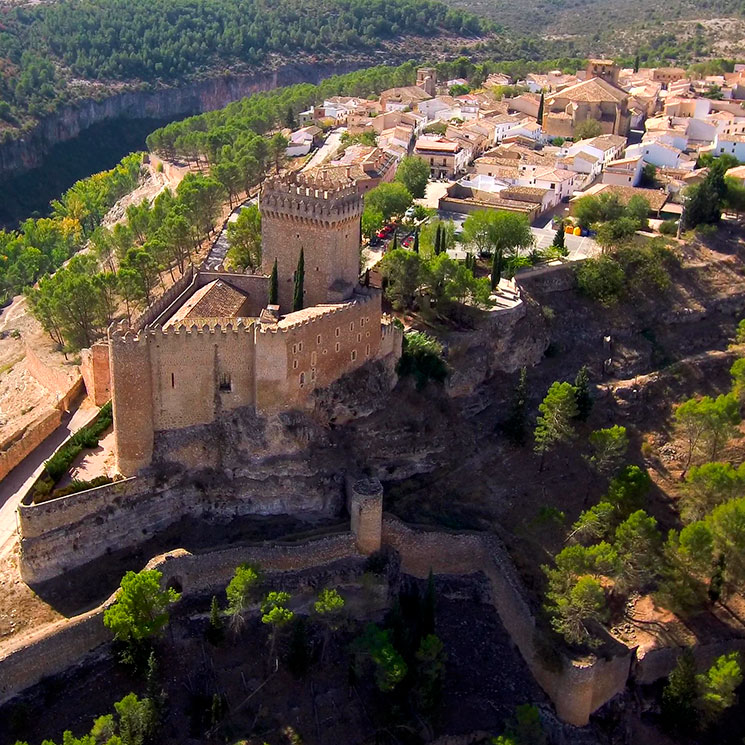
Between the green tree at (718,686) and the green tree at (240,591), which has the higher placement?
the green tree at (240,591)

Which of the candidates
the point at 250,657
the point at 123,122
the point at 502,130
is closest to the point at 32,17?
the point at 123,122

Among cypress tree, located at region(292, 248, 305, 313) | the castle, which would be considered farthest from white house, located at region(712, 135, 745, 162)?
cypress tree, located at region(292, 248, 305, 313)

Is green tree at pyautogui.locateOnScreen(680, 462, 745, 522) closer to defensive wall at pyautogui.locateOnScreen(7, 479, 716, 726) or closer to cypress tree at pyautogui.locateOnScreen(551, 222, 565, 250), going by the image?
defensive wall at pyautogui.locateOnScreen(7, 479, 716, 726)

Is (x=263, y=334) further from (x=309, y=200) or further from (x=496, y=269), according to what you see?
(x=496, y=269)

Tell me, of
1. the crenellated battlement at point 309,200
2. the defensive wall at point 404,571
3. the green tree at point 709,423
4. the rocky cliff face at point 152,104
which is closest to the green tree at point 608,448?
the green tree at point 709,423

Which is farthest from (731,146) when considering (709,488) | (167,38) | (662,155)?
(167,38)

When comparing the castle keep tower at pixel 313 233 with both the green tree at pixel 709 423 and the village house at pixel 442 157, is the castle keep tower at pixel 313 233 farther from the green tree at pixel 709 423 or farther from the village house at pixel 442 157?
the village house at pixel 442 157

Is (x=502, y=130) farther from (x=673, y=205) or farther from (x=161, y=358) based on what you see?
(x=161, y=358)

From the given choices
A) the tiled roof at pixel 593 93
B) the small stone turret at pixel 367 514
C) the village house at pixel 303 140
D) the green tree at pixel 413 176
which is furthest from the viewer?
the tiled roof at pixel 593 93
